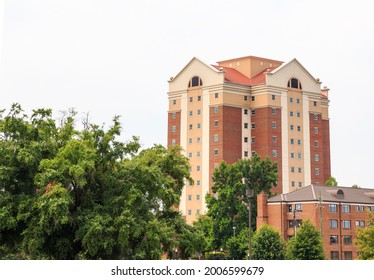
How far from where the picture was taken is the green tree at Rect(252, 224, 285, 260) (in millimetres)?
65062

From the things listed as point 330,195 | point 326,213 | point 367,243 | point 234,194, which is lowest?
point 367,243

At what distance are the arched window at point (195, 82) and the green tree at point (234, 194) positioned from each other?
2060 centimetres

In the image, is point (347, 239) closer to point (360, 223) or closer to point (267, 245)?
point (360, 223)

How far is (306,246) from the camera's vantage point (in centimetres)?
5978

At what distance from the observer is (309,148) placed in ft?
323

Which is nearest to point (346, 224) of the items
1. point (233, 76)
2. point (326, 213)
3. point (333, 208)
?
point (333, 208)

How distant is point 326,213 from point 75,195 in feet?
145

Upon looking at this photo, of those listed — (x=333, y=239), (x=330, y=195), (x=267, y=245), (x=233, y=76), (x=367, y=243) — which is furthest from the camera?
(x=233, y=76)

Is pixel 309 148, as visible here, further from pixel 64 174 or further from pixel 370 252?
pixel 64 174

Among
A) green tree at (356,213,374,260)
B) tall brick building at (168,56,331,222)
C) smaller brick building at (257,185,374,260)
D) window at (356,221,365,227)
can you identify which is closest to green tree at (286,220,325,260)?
green tree at (356,213,374,260)

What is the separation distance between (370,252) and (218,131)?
141ft

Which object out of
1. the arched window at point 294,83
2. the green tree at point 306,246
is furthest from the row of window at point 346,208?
the arched window at point 294,83

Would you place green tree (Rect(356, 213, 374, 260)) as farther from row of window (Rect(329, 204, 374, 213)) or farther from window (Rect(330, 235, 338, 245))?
row of window (Rect(329, 204, 374, 213))
